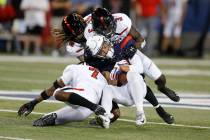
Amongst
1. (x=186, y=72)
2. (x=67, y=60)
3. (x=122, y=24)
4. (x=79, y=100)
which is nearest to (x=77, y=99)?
(x=79, y=100)

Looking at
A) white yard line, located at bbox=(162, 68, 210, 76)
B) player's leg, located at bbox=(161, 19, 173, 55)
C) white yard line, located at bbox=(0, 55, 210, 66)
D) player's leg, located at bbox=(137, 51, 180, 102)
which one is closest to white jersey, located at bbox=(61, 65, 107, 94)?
player's leg, located at bbox=(137, 51, 180, 102)

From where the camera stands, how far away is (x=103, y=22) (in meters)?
8.88

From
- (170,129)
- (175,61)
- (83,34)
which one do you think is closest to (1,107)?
(83,34)

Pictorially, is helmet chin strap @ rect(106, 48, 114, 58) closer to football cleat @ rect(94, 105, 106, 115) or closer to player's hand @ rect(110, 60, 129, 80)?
player's hand @ rect(110, 60, 129, 80)

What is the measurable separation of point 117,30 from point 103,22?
0.53 metres

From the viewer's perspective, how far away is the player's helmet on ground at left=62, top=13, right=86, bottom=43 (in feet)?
29.2

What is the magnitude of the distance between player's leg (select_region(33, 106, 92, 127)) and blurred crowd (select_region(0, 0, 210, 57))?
11.4m

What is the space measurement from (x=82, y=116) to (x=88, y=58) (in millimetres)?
675

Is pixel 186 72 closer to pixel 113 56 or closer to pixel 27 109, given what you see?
pixel 113 56

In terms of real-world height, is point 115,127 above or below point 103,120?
below

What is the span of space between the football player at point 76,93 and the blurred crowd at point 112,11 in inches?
443

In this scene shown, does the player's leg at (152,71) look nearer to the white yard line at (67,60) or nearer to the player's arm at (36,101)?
the player's arm at (36,101)

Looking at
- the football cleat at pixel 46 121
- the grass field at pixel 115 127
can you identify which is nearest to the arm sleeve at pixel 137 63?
the grass field at pixel 115 127

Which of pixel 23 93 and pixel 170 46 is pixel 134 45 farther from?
pixel 170 46
